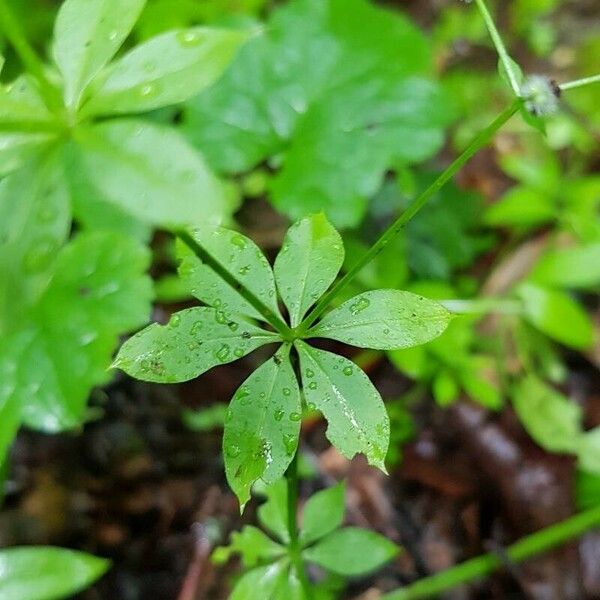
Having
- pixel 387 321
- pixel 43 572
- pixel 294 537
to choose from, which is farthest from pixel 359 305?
pixel 43 572

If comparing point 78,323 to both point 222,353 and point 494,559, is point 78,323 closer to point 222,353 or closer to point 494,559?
point 222,353

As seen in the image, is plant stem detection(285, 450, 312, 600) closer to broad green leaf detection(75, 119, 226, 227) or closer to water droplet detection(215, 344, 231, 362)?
water droplet detection(215, 344, 231, 362)

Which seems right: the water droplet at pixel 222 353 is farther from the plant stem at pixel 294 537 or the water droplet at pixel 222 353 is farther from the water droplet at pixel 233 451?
the plant stem at pixel 294 537

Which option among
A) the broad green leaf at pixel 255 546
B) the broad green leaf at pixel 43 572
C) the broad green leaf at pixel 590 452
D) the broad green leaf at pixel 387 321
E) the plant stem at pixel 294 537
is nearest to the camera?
the broad green leaf at pixel 387 321

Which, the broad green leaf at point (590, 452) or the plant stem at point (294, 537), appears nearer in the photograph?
the plant stem at point (294, 537)

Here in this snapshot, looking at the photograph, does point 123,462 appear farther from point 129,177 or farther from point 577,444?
point 129,177

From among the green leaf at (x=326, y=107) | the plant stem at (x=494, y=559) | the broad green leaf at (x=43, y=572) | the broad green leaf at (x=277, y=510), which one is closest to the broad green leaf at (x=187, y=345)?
the broad green leaf at (x=277, y=510)

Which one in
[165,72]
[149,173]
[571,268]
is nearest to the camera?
[149,173]

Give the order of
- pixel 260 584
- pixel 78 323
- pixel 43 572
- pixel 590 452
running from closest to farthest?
pixel 260 584 → pixel 43 572 → pixel 78 323 → pixel 590 452
